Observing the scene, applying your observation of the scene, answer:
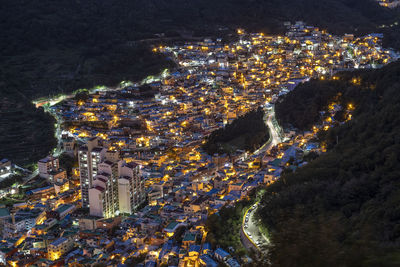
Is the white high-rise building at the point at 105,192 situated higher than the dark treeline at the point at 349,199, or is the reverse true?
the dark treeline at the point at 349,199

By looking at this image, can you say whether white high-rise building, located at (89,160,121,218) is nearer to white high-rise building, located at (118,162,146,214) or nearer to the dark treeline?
white high-rise building, located at (118,162,146,214)

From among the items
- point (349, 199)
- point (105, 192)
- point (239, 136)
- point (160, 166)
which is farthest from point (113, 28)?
point (349, 199)

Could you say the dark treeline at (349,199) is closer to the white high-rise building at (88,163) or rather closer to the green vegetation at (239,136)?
the green vegetation at (239,136)

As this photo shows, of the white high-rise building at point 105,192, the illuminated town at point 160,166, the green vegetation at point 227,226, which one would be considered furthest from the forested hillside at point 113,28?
the green vegetation at point 227,226

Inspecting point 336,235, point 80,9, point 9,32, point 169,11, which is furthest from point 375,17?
point 336,235

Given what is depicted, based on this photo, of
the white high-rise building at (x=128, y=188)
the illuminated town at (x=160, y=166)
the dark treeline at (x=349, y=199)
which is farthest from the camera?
the white high-rise building at (x=128, y=188)

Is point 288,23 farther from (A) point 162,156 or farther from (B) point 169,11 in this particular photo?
(A) point 162,156

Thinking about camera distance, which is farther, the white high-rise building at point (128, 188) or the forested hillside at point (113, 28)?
the forested hillside at point (113, 28)
